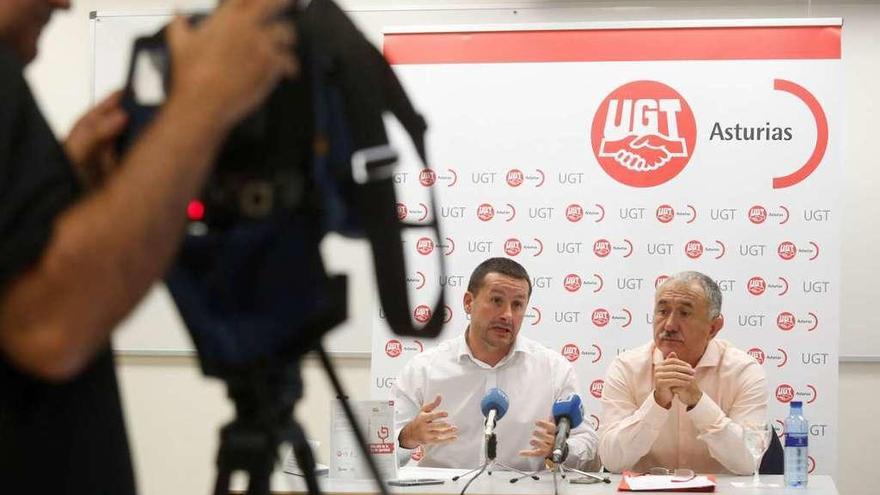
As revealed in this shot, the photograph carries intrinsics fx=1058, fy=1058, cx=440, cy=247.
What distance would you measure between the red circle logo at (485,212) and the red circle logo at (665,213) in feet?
2.50

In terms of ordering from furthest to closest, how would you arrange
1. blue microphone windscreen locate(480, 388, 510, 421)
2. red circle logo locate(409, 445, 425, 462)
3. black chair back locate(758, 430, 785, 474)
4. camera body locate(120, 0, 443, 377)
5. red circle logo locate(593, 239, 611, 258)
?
red circle logo locate(593, 239, 611, 258), red circle logo locate(409, 445, 425, 462), black chair back locate(758, 430, 785, 474), blue microphone windscreen locate(480, 388, 510, 421), camera body locate(120, 0, 443, 377)

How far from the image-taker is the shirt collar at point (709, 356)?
4195mm

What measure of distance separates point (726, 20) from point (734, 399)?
181 cm

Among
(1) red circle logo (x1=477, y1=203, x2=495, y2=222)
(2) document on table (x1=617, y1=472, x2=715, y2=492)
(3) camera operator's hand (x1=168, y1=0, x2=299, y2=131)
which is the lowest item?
(2) document on table (x1=617, y1=472, x2=715, y2=492)

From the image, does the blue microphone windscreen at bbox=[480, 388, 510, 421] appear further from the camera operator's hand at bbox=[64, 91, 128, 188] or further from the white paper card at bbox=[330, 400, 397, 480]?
the camera operator's hand at bbox=[64, 91, 128, 188]

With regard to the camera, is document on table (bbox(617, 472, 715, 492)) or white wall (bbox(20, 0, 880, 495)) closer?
document on table (bbox(617, 472, 715, 492))

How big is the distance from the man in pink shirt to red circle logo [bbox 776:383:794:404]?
0.52 metres

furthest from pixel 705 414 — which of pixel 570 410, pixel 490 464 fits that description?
pixel 490 464

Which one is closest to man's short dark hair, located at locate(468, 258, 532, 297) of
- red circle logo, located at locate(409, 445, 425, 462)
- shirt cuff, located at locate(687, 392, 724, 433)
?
red circle logo, located at locate(409, 445, 425, 462)

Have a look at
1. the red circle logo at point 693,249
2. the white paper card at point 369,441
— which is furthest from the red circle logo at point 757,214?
the white paper card at point 369,441

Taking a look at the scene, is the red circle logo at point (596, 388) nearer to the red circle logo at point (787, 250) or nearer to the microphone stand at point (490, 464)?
the microphone stand at point (490, 464)

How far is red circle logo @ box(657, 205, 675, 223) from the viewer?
15.8ft

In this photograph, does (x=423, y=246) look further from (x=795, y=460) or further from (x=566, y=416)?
(x=795, y=460)

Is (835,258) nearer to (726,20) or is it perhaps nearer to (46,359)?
(726,20)
